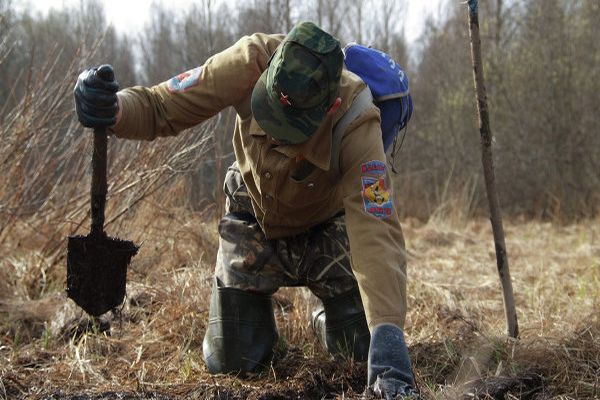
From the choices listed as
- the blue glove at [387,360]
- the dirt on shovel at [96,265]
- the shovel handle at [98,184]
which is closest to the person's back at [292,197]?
the blue glove at [387,360]

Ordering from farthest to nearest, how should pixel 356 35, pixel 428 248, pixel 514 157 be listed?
pixel 356 35
pixel 514 157
pixel 428 248

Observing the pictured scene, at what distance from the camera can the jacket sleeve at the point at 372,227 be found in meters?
2.26

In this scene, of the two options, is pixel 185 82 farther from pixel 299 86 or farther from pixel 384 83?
pixel 384 83

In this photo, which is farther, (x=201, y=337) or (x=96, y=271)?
(x=201, y=337)

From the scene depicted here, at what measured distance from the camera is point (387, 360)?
2.20 meters

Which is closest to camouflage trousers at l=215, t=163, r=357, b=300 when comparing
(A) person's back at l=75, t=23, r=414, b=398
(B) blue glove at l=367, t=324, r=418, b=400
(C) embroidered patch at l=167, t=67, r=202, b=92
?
(A) person's back at l=75, t=23, r=414, b=398

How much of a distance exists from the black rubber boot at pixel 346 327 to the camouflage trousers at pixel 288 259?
0.05 m

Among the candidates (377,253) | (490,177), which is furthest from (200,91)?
(490,177)

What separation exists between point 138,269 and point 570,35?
9.06 metres

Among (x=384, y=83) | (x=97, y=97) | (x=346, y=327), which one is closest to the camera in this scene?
(x=97, y=97)

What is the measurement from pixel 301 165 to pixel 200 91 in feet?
1.62

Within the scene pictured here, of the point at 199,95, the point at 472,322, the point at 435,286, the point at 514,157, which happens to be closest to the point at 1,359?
the point at 199,95

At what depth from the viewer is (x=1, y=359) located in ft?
10.2

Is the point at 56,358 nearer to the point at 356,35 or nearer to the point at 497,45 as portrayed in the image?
the point at 497,45
